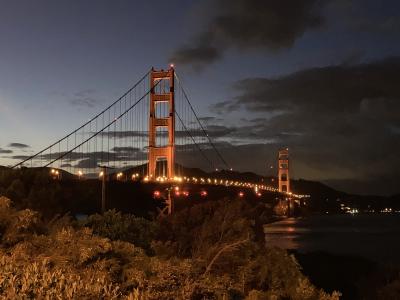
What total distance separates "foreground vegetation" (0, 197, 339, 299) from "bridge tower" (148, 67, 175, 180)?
30.5 metres

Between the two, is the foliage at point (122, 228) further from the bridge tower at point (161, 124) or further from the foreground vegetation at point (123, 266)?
the bridge tower at point (161, 124)

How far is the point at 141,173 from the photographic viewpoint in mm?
51469

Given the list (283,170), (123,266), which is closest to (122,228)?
(123,266)

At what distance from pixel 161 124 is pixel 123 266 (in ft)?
138

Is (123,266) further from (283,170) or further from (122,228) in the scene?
(283,170)

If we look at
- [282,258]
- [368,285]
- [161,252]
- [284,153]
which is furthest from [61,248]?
[284,153]

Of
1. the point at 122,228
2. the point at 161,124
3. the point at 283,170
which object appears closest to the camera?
the point at 122,228

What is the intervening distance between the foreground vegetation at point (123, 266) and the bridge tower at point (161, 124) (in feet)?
100

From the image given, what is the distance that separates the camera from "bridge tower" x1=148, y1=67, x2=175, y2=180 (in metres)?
48.0

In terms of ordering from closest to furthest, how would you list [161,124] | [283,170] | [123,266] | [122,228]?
[123,266] < [122,228] < [161,124] < [283,170]

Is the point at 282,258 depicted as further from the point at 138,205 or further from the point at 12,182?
the point at 138,205

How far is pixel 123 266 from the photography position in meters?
9.27

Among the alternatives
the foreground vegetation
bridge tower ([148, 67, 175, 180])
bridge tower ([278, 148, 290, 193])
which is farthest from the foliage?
bridge tower ([278, 148, 290, 193])

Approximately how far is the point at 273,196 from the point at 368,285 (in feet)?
202
